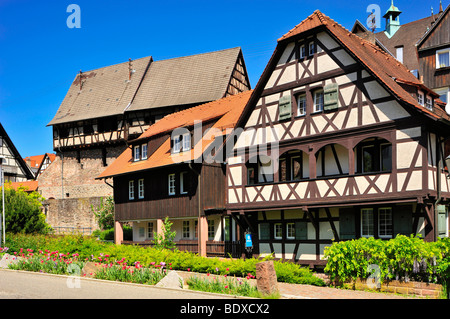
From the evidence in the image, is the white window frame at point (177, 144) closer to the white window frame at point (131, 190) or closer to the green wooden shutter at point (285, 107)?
the white window frame at point (131, 190)

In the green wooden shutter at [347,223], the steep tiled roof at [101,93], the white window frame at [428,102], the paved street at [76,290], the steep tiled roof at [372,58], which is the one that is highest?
the steep tiled roof at [101,93]

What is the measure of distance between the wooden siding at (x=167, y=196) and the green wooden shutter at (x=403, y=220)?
9.68m

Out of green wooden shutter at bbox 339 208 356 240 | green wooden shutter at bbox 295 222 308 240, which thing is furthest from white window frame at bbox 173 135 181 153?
green wooden shutter at bbox 339 208 356 240

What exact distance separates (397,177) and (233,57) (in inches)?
1097

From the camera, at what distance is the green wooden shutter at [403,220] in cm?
1912

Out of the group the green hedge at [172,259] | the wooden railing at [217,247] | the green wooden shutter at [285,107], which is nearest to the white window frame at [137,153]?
the wooden railing at [217,247]

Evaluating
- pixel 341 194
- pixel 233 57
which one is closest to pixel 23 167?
pixel 233 57

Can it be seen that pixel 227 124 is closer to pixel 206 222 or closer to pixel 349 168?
pixel 206 222

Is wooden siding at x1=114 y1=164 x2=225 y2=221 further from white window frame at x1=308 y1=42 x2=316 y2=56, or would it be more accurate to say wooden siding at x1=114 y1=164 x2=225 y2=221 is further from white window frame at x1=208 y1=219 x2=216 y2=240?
white window frame at x1=308 y1=42 x2=316 y2=56

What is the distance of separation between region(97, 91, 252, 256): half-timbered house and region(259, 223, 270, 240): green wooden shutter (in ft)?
7.56

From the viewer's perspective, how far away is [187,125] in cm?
2919

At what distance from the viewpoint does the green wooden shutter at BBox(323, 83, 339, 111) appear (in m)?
20.7

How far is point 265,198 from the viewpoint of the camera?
2305 cm

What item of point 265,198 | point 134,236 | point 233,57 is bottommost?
point 134,236
